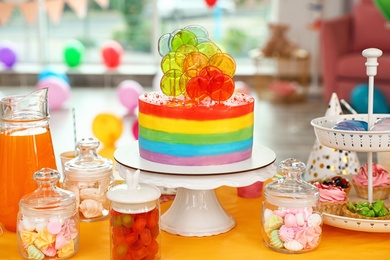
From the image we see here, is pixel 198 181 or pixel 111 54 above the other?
pixel 111 54

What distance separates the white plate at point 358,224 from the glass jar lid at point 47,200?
63 centimetres

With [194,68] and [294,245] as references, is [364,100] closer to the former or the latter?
[194,68]

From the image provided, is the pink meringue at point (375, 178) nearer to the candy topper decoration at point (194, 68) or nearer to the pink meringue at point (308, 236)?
the pink meringue at point (308, 236)

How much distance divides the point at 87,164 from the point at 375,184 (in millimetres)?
782

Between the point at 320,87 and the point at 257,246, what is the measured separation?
4.92m

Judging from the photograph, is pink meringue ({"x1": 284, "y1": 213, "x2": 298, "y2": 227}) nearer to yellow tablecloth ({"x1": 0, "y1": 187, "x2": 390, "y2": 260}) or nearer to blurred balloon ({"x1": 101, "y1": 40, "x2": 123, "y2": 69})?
yellow tablecloth ({"x1": 0, "y1": 187, "x2": 390, "y2": 260})

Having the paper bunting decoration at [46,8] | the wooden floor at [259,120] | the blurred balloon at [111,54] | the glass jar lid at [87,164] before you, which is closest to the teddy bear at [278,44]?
the wooden floor at [259,120]

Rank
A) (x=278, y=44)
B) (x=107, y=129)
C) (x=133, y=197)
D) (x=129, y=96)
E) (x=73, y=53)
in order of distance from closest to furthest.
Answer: (x=133, y=197)
(x=107, y=129)
(x=129, y=96)
(x=278, y=44)
(x=73, y=53)

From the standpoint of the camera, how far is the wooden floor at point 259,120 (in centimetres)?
440

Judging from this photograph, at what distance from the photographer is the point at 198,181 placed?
1682mm

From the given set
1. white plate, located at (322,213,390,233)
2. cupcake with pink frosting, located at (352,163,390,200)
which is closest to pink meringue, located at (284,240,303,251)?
white plate, located at (322,213,390,233)

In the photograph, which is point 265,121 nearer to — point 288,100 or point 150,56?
point 288,100

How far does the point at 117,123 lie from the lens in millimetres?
3877

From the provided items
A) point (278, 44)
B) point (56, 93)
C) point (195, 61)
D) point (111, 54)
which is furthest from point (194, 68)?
point (111, 54)
